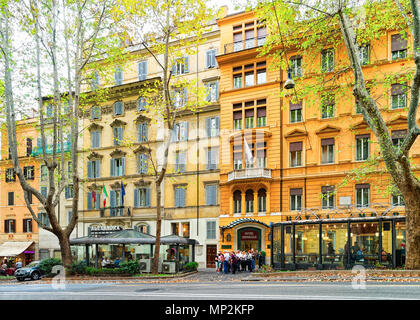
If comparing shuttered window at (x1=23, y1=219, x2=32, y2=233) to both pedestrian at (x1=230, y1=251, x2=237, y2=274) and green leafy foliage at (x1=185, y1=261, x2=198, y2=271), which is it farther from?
pedestrian at (x1=230, y1=251, x2=237, y2=274)

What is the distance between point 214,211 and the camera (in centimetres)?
3525

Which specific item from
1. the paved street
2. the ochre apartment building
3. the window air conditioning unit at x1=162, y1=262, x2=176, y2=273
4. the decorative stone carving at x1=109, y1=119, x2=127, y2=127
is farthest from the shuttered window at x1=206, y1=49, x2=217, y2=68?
the paved street

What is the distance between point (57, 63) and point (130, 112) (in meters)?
20.0

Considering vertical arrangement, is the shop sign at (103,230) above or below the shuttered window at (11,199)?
below

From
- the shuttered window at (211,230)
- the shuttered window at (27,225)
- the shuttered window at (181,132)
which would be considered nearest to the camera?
the shuttered window at (211,230)

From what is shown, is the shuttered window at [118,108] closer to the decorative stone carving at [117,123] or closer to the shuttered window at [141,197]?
the decorative stone carving at [117,123]

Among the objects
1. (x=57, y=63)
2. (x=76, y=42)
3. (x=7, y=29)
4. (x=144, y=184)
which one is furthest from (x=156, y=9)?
(x=144, y=184)

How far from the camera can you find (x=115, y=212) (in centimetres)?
3988

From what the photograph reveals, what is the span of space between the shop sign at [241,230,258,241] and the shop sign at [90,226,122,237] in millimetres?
13361

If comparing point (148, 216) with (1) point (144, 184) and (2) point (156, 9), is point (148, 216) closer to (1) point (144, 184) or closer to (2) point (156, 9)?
(1) point (144, 184)

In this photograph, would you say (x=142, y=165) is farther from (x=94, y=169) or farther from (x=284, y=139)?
(x=284, y=139)

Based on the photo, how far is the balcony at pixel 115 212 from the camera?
39.4 metres

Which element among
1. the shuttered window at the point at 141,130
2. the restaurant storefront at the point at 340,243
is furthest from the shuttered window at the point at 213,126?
the restaurant storefront at the point at 340,243

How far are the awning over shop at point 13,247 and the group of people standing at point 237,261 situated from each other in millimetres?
25748
